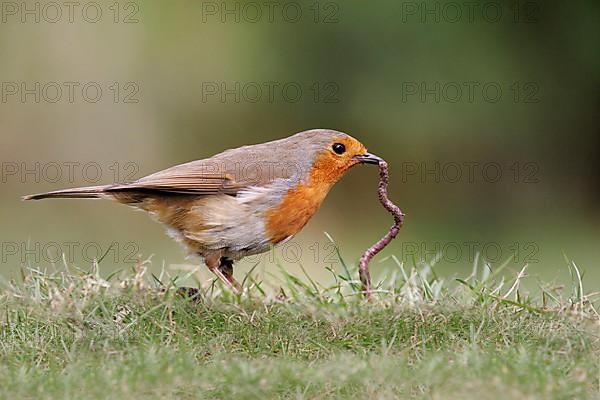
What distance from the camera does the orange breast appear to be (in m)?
5.97

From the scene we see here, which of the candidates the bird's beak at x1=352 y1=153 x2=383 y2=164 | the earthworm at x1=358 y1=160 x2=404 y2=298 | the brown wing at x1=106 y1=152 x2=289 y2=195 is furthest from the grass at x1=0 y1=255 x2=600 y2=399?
the bird's beak at x1=352 y1=153 x2=383 y2=164

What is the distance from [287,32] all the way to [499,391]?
26.8 ft

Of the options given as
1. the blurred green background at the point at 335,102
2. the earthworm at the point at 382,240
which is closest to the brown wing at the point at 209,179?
the earthworm at the point at 382,240

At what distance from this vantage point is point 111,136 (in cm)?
1215

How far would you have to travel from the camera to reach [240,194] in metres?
6.08

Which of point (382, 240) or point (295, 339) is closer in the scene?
point (295, 339)

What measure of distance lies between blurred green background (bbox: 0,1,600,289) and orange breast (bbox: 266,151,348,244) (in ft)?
15.6

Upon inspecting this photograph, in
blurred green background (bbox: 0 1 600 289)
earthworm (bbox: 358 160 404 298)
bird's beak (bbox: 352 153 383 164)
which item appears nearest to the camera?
earthworm (bbox: 358 160 404 298)

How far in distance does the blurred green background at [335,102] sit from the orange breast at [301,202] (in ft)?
15.6

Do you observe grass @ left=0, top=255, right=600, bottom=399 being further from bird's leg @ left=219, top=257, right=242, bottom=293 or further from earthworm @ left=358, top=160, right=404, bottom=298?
bird's leg @ left=219, top=257, right=242, bottom=293

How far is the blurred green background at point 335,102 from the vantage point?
11.3 metres

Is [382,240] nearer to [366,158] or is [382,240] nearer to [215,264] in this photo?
[366,158]

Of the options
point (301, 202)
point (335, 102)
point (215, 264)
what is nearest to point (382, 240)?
point (301, 202)

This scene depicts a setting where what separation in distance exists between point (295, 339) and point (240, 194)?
4.70 feet
